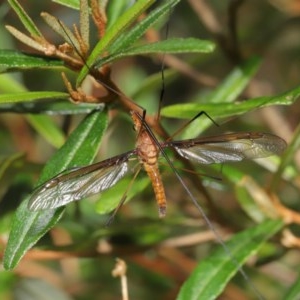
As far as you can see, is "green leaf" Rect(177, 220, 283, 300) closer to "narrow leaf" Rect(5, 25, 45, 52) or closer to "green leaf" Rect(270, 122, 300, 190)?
"green leaf" Rect(270, 122, 300, 190)

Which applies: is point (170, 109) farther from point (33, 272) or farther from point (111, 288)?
point (111, 288)

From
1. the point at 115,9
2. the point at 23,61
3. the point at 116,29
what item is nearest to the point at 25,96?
the point at 23,61

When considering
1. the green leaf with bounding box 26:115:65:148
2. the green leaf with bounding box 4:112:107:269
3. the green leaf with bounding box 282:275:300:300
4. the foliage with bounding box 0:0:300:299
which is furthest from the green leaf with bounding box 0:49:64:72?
the green leaf with bounding box 282:275:300:300

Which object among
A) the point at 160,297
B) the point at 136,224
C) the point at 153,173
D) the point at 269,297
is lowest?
the point at 269,297

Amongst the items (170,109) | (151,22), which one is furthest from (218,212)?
(151,22)

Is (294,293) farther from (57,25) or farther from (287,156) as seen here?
(57,25)

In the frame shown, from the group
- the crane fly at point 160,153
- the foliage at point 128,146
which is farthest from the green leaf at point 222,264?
the crane fly at point 160,153
